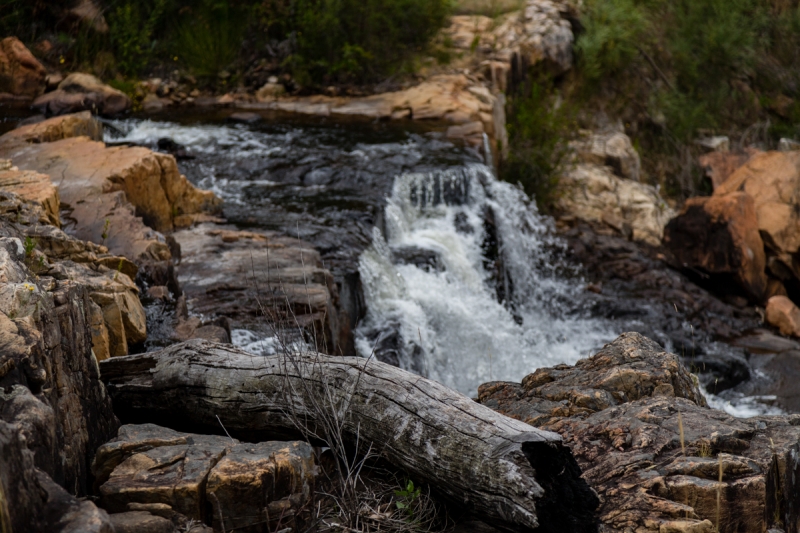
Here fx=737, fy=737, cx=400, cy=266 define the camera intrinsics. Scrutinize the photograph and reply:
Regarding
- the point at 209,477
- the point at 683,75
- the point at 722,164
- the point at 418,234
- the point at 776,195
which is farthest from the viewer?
the point at 683,75

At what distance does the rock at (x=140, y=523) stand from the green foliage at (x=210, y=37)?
1022 centimetres

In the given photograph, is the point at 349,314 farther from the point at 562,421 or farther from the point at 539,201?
the point at 539,201

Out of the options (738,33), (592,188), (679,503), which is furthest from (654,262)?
(679,503)

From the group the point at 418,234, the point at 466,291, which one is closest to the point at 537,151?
the point at 418,234

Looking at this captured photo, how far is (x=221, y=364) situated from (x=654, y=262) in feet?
22.4

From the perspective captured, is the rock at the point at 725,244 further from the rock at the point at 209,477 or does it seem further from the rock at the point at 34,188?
the rock at the point at 209,477

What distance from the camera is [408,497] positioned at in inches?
110

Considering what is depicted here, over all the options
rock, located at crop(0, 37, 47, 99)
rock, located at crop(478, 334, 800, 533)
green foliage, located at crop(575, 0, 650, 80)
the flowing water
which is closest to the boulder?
the flowing water

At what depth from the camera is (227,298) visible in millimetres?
5180

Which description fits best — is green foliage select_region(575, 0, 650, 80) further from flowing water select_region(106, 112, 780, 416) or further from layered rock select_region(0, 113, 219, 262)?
layered rock select_region(0, 113, 219, 262)

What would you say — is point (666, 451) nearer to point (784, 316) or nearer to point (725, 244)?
point (784, 316)

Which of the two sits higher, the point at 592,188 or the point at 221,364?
the point at 221,364

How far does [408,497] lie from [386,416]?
31 centimetres

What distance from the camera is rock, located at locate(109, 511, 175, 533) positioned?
2.25m
